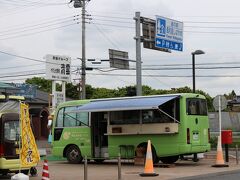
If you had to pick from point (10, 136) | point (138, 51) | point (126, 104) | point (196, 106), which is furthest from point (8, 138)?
point (138, 51)

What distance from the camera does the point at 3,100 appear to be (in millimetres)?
14328

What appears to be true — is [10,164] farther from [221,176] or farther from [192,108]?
[192,108]

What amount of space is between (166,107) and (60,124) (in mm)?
5219

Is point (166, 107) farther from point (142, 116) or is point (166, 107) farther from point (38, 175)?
point (38, 175)

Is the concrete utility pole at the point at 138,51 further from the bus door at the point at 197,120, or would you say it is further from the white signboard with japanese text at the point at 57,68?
the white signboard with japanese text at the point at 57,68

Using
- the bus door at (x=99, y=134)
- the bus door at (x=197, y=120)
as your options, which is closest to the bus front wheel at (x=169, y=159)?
the bus door at (x=197, y=120)

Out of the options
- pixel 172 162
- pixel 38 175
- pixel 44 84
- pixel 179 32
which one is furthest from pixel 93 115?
pixel 44 84

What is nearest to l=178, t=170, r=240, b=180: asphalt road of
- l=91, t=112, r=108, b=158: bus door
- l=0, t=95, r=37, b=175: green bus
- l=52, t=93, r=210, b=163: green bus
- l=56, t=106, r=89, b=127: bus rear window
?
l=52, t=93, r=210, b=163: green bus

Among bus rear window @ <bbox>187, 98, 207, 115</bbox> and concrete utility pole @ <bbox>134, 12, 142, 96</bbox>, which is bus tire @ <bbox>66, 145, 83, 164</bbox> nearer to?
bus rear window @ <bbox>187, 98, 207, 115</bbox>

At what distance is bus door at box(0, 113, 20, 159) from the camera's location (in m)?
13.9

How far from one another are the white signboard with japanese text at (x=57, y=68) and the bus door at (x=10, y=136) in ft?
67.8

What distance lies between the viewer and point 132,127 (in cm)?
1950

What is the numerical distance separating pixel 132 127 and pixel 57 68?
1718cm

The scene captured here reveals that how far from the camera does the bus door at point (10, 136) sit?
13.9 m
